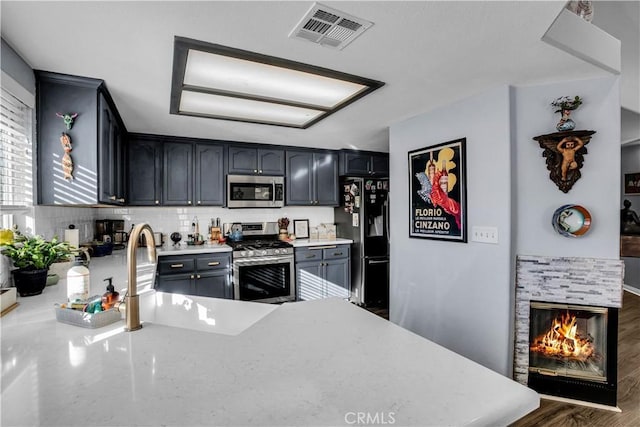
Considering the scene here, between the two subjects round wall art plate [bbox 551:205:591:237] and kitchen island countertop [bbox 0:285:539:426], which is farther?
round wall art plate [bbox 551:205:591:237]

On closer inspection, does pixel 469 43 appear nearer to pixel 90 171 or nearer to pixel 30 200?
pixel 90 171

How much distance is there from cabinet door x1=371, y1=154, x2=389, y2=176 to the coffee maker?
3.38 m

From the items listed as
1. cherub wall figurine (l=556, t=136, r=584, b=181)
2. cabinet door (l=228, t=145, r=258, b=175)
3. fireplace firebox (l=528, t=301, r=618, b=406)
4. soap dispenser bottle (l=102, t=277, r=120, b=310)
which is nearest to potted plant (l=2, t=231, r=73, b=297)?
soap dispenser bottle (l=102, t=277, r=120, b=310)

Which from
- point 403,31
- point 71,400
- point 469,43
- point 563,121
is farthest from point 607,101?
point 71,400

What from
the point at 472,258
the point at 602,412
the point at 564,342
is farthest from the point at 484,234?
the point at 602,412

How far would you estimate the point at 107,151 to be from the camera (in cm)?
238

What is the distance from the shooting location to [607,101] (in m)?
2.13

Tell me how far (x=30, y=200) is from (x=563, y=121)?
11.5 ft

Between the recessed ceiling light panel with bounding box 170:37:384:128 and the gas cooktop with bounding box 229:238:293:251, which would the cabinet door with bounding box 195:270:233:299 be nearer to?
the gas cooktop with bounding box 229:238:293:251

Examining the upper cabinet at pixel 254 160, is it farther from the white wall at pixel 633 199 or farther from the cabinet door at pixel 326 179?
the white wall at pixel 633 199

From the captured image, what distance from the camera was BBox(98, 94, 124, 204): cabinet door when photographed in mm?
2160

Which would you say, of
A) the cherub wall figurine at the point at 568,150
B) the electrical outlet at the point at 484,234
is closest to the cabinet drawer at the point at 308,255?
the electrical outlet at the point at 484,234

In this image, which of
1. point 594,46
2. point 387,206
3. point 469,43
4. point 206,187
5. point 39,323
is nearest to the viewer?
point 39,323

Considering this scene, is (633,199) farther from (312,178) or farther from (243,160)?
(243,160)
